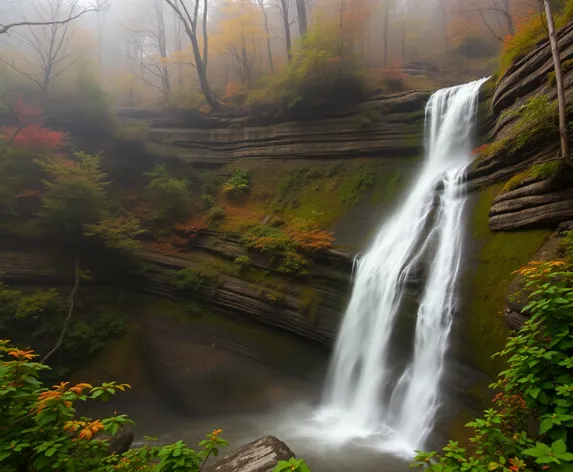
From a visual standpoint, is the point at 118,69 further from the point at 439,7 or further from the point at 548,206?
the point at 548,206

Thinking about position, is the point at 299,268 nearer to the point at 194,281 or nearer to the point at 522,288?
the point at 194,281

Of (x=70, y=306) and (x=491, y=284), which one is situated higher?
(x=491, y=284)

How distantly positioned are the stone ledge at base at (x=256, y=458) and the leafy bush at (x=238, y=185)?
12634 millimetres

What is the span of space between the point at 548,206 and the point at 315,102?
11.8 m

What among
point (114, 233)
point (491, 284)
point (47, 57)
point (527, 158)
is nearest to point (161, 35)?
point (47, 57)

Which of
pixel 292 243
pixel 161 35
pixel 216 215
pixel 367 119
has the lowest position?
pixel 292 243

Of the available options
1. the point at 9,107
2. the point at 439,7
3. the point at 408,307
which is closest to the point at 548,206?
the point at 408,307

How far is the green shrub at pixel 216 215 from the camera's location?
15125 millimetres

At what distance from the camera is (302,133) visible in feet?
54.7

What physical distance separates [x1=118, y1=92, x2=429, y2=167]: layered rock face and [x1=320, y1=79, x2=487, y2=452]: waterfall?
8.14 feet

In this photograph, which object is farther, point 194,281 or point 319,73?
point 319,73

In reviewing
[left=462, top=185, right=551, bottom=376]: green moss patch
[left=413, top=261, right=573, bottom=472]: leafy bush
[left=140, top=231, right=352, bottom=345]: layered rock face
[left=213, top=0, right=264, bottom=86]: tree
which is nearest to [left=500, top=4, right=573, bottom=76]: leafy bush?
[left=462, top=185, right=551, bottom=376]: green moss patch

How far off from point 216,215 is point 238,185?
8.15ft

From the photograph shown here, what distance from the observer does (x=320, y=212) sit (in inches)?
557
